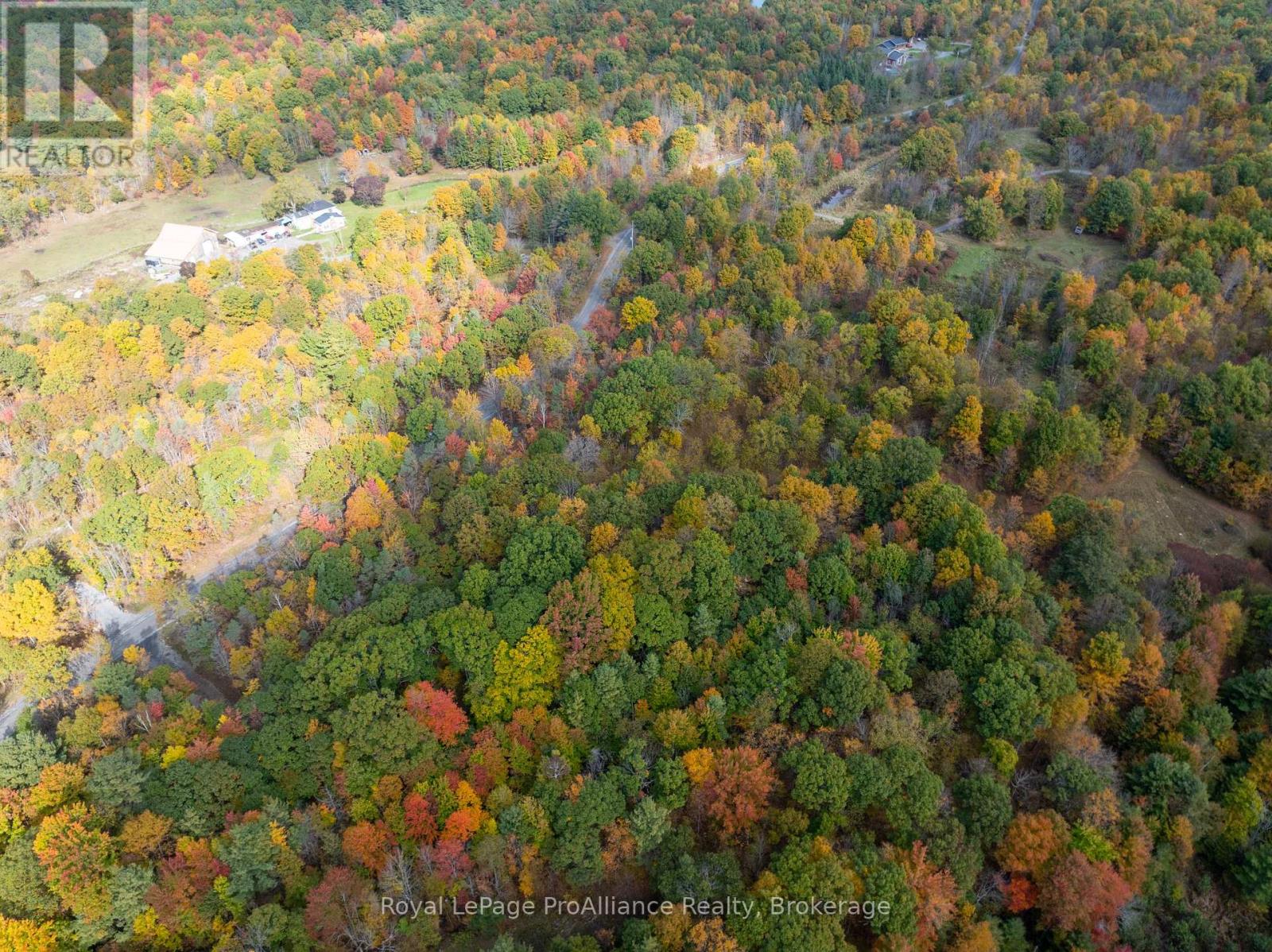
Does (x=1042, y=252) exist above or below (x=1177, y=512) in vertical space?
above

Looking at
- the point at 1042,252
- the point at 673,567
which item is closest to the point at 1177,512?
the point at 1042,252

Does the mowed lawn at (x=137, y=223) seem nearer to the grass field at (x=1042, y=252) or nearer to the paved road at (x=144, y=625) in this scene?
the paved road at (x=144, y=625)

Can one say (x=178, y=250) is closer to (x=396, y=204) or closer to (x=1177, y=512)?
(x=396, y=204)

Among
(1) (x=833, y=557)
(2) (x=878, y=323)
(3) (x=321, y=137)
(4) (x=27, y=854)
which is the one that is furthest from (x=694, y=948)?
(3) (x=321, y=137)

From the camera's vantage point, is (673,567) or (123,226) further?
(123,226)
